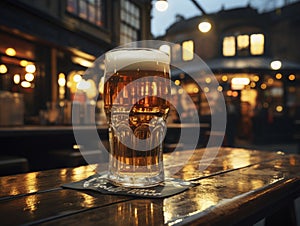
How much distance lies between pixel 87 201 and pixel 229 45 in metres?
13.5

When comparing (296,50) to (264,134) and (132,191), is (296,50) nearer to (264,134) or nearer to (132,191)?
(264,134)

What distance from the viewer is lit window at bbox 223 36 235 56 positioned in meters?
13.2

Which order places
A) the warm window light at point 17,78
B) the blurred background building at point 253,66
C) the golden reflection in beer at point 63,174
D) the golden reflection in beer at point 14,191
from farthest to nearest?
the blurred background building at point 253,66 → the warm window light at point 17,78 → the golden reflection in beer at point 63,174 → the golden reflection in beer at point 14,191

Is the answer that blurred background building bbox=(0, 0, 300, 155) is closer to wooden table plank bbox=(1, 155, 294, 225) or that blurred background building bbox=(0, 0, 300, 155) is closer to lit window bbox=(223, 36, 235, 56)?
lit window bbox=(223, 36, 235, 56)

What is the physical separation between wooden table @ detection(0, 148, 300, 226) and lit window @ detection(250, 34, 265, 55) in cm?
1258

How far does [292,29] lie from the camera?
16.0 meters

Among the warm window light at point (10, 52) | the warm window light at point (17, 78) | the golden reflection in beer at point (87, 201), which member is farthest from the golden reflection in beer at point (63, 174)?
the warm window light at point (17, 78)

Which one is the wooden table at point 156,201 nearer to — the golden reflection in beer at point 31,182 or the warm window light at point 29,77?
the golden reflection in beer at point 31,182

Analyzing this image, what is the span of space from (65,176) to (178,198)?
0.47 m

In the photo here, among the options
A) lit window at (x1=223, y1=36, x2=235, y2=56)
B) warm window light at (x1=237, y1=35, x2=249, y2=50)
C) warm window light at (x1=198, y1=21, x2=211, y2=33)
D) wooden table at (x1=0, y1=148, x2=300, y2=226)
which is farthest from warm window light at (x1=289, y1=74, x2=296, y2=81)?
wooden table at (x1=0, y1=148, x2=300, y2=226)

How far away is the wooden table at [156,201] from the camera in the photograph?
0.58 m

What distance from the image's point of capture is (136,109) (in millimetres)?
901

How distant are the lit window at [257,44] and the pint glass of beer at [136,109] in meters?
12.8

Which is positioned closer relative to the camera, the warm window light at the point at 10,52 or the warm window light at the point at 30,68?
the warm window light at the point at 10,52
